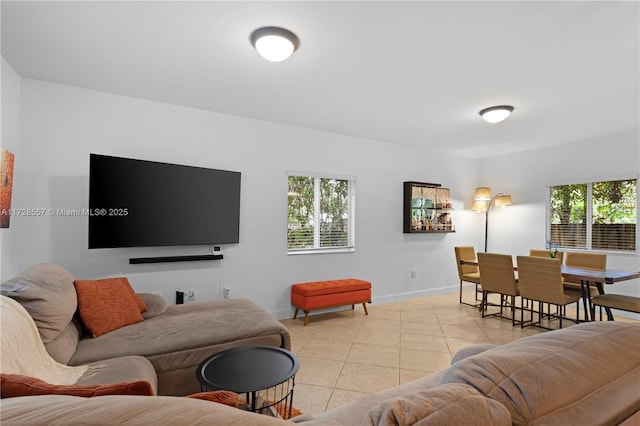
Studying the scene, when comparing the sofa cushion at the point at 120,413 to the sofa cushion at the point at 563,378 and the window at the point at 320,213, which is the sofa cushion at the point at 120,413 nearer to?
the sofa cushion at the point at 563,378

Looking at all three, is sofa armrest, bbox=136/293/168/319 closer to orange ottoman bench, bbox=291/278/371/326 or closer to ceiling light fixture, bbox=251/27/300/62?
orange ottoman bench, bbox=291/278/371/326

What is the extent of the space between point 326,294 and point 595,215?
4.36m

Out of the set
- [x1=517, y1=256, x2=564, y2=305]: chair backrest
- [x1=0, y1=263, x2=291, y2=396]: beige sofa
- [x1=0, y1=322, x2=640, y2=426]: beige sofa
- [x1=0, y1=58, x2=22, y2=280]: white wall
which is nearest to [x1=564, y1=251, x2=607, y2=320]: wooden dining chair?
[x1=517, y1=256, x2=564, y2=305]: chair backrest

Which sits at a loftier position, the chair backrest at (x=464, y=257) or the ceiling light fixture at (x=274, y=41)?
the ceiling light fixture at (x=274, y=41)

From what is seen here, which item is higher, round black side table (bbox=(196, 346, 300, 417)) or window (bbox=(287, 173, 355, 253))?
window (bbox=(287, 173, 355, 253))

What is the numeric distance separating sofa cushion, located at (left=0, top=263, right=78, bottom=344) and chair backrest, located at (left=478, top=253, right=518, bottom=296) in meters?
4.50

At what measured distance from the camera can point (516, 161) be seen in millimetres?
6059

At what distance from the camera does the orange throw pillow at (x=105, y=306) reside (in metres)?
2.36

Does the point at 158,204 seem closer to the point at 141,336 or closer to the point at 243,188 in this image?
the point at 243,188

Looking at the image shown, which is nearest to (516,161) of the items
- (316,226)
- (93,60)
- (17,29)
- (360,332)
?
(316,226)

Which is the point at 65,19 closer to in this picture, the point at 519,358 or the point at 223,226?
the point at 223,226

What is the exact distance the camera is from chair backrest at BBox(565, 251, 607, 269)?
4.30 m

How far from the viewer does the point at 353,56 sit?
8.55ft

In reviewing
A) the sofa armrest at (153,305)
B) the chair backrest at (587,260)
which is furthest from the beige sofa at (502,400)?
the chair backrest at (587,260)
